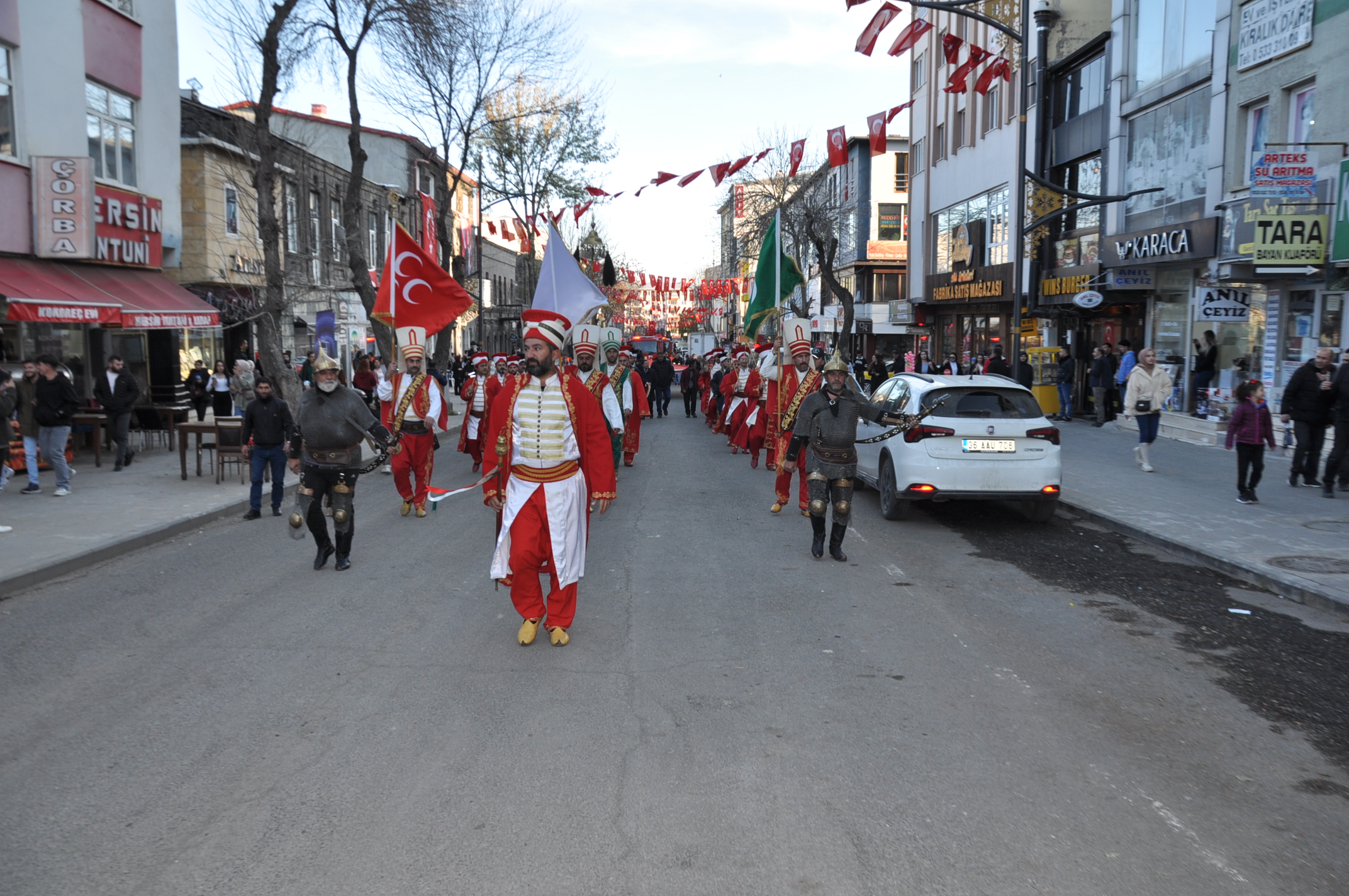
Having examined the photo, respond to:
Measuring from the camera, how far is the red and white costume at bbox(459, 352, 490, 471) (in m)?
14.5

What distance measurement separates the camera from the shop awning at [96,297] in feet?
48.9

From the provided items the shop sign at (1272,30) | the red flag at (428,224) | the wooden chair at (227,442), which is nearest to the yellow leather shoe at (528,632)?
the wooden chair at (227,442)

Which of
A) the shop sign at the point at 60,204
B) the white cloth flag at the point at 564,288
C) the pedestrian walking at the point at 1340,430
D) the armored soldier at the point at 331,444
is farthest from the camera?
the shop sign at the point at 60,204

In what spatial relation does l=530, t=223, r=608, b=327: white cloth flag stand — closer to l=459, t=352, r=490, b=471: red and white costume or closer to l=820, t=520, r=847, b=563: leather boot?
l=459, t=352, r=490, b=471: red and white costume

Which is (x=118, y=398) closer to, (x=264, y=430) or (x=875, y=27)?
(x=264, y=430)

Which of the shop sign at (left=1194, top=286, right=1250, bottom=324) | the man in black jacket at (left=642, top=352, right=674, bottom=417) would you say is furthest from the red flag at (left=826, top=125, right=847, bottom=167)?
the man in black jacket at (left=642, top=352, right=674, bottom=417)

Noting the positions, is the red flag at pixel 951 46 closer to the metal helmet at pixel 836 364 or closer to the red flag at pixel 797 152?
the red flag at pixel 797 152

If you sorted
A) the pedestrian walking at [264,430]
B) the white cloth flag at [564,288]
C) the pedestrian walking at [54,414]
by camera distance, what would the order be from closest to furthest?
1. the white cloth flag at [564,288]
2. the pedestrian walking at [264,430]
3. the pedestrian walking at [54,414]

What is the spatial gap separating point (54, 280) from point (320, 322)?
15376mm

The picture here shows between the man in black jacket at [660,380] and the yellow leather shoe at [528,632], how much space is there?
22896 millimetres

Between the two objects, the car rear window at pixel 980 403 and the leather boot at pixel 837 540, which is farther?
the car rear window at pixel 980 403

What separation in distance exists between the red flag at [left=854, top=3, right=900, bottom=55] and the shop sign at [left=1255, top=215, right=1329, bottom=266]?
6171 millimetres

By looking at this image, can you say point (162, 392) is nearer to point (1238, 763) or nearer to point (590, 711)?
point (590, 711)

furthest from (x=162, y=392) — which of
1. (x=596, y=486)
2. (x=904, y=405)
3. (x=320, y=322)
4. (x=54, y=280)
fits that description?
(x=596, y=486)
